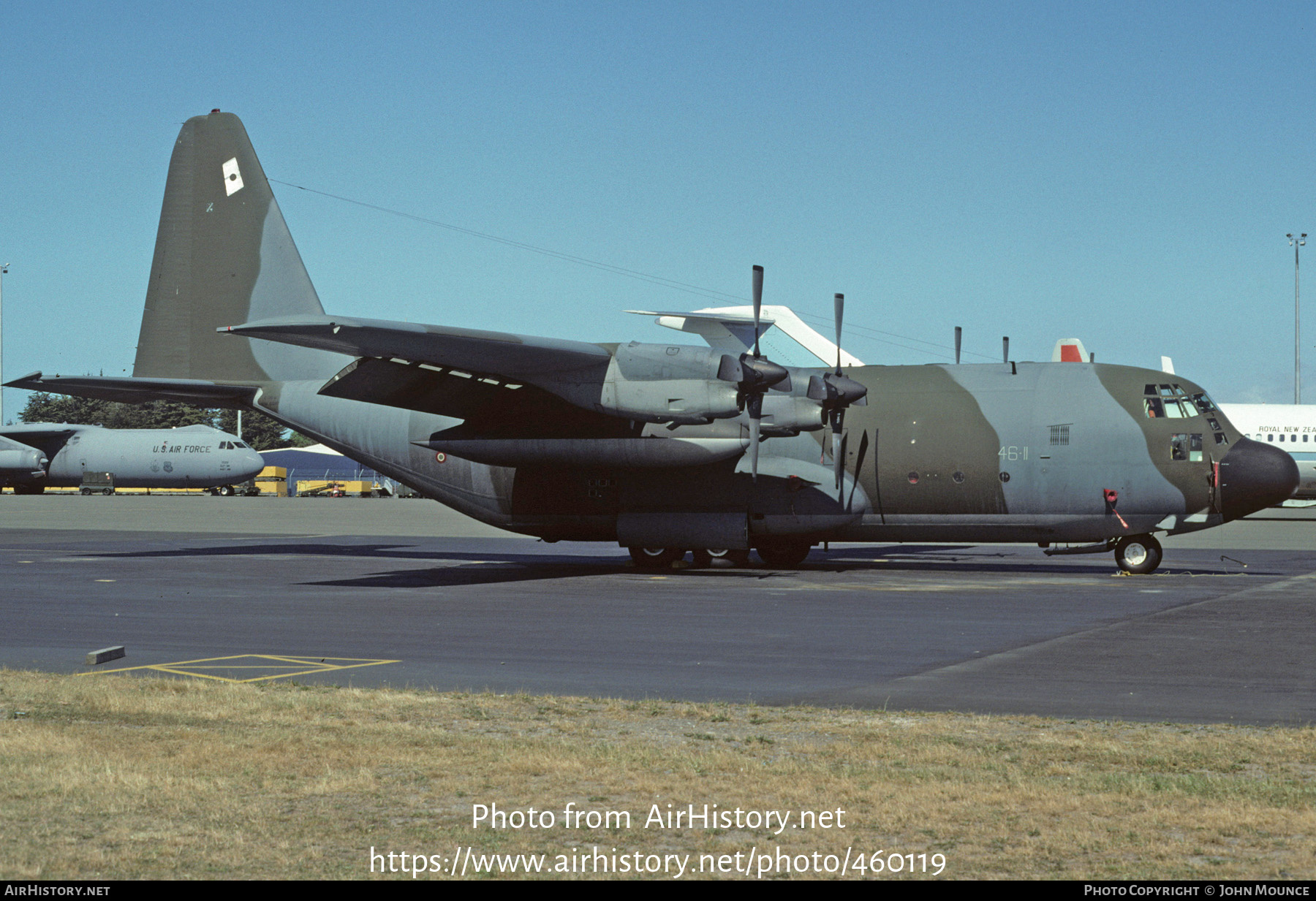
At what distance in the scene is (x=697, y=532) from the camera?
93.0 feet

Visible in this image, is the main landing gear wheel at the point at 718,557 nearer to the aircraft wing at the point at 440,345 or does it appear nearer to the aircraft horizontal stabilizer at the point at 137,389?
the aircraft wing at the point at 440,345

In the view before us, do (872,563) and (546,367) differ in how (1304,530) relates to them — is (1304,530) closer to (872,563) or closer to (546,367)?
(872,563)

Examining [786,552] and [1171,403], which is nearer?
[1171,403]

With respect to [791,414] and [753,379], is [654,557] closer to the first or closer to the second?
[791,414]

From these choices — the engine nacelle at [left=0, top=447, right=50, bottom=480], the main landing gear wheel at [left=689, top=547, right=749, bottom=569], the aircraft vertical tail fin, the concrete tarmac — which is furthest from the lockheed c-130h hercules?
the engine nacelle at [left=0, top=447, right=50, bottom=480]

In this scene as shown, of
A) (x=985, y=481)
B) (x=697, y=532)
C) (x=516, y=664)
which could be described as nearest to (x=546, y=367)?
(x=697, y=532)

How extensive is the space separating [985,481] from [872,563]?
5283mm

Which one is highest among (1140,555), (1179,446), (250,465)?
(1179,446)

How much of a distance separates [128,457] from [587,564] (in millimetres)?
62534

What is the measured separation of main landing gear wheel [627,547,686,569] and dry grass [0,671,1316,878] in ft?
57.9

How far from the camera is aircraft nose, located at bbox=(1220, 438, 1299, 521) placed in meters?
26.3

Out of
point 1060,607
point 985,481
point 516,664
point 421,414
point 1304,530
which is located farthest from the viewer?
point 1304,530

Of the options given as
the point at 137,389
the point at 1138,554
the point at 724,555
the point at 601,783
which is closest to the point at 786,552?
the point at 724,555

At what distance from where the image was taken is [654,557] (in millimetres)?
29781
